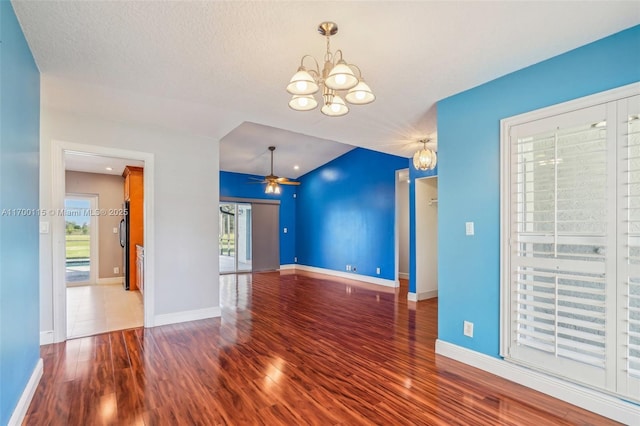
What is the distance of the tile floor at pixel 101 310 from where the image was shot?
13.3 feet

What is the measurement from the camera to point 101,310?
4.89m

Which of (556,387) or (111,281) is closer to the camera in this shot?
(556,387)

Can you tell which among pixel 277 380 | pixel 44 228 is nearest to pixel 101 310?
pixel 44 228

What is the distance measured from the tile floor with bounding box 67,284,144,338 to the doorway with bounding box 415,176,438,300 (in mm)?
4550

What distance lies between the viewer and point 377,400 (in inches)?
90.7

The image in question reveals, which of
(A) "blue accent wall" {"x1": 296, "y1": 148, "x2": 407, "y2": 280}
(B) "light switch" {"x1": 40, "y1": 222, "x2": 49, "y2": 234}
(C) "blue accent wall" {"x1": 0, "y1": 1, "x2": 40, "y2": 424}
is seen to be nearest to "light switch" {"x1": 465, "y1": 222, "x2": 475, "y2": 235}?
(C) "blue accent wall" {"x1": 0, "y1": 1, "x2": 40, "y2": 424}

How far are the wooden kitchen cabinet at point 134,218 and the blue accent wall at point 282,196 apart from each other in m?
2.42

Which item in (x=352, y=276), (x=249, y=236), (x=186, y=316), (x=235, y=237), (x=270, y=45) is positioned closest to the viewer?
(x=270, y=45)

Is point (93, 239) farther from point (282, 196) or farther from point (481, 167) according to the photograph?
point (481, 167)

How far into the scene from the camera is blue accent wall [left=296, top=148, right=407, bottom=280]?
23.1 feet

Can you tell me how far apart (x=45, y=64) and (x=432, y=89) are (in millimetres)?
3242

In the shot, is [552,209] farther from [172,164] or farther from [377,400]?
[172,164]

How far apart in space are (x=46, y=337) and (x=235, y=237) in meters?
5.64

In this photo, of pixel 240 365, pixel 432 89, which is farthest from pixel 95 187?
pixel 432 89
